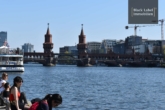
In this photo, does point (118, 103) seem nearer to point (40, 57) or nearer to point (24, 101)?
point (24, 101)

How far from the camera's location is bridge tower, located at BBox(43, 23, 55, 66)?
17125 cm

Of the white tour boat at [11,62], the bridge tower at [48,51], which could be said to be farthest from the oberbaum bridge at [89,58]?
the white tour boat at [11,62]

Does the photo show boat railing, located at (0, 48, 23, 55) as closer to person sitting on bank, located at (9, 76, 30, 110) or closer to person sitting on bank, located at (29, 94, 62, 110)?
person sitting on bank, located at (9, 76, 30, 110)

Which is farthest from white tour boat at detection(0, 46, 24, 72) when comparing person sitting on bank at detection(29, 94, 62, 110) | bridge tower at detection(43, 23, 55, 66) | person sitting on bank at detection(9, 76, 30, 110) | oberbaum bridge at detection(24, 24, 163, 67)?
bridge tower at detection(43, 23, 55, 66)

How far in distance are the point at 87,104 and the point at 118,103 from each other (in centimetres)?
208

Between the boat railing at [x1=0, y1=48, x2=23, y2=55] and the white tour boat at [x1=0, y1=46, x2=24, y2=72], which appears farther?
the boat railing at [x1=0, y1=48, x2=23, y2=55]

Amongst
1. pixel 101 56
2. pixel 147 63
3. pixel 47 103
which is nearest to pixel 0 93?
pixel 47 103

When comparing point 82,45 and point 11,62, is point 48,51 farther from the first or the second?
point 11,62

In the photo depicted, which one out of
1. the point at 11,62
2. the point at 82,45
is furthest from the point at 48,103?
the point at 82,45

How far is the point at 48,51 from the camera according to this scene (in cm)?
17700

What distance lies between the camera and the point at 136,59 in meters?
182

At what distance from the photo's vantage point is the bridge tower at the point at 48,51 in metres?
171

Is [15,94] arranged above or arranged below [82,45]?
below

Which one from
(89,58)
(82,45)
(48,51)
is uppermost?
(82,45)
